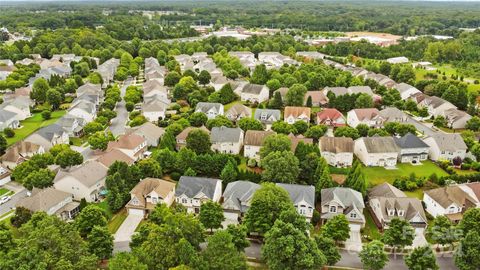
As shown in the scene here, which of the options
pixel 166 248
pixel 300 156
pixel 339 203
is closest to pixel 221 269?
pixel 166 248

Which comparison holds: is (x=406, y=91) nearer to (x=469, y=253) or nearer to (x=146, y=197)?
(x=469, y=253)

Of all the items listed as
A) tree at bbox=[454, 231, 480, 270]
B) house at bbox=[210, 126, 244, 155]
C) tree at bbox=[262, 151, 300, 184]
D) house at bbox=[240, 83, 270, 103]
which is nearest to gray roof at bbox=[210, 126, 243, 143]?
house at bbox=[210, 126, 244, 155]

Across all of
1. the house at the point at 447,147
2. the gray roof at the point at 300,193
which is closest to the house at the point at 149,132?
the gray roof at the point at 300,193

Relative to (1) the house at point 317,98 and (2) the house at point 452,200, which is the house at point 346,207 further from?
(1) the house at point 317,98

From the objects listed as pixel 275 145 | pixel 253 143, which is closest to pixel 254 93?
pixel 253 143

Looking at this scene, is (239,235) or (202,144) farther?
(202,144)

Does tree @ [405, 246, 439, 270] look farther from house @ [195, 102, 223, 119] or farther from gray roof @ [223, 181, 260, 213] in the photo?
house @ [195, 102, 223, 119]

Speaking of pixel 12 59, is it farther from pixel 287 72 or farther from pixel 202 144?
pixel 202 144
